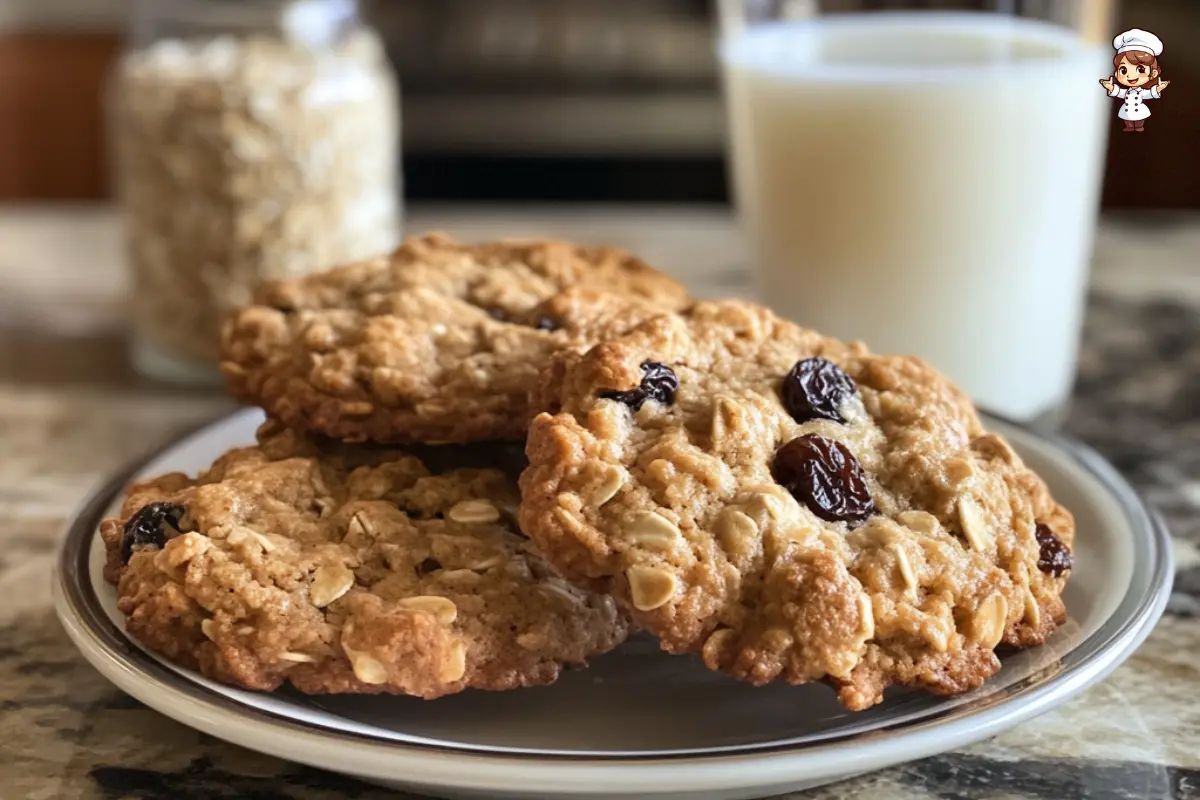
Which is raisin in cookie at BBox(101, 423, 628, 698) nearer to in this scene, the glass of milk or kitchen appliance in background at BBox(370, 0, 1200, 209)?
the glass of milk

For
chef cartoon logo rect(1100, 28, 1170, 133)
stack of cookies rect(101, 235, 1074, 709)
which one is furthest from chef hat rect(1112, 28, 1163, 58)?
stack of cookies rect(101, 235, 1074, 709)

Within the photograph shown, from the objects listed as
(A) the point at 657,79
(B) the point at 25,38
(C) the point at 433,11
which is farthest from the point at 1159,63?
(B) the point at 25,38

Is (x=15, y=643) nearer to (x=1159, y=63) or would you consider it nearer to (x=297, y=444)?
(x=297, y=444)

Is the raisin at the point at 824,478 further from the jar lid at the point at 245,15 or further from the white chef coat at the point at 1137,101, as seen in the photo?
the jar lid at the point at 245,15

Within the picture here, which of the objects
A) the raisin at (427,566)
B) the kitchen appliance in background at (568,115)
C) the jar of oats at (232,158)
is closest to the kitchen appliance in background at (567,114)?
the kitchen appliance in background at (568,115)

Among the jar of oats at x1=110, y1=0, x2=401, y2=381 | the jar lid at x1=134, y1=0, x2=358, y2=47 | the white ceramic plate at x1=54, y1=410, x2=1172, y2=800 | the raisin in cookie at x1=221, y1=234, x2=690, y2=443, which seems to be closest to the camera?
the white ceramic plate at x1=54, y1=410, x2=1172, y2=800
